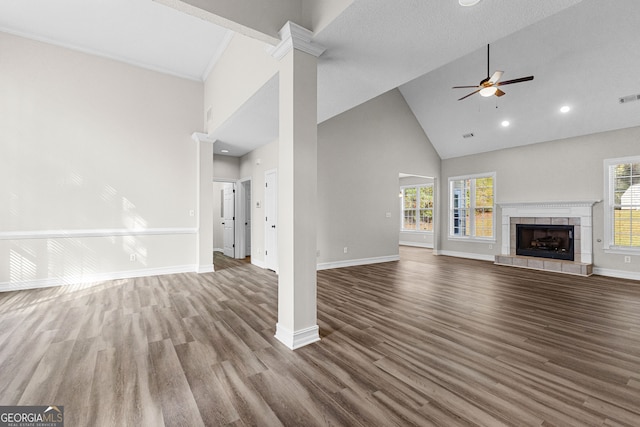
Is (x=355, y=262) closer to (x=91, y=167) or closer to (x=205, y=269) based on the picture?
(x=205, y=269)

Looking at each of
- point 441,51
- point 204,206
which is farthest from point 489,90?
point 204,206

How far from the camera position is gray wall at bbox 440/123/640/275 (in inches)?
218

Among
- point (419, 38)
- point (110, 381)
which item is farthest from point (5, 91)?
point (419, 38)

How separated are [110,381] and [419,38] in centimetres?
371

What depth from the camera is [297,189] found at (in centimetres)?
253

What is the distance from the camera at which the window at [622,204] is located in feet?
17.5

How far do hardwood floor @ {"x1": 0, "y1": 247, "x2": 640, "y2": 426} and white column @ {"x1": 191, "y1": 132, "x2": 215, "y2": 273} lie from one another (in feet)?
5.10

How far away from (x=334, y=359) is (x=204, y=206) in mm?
4544

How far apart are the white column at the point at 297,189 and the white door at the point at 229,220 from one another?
5322mm

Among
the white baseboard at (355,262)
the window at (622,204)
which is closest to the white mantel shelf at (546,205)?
the window at (622,204)

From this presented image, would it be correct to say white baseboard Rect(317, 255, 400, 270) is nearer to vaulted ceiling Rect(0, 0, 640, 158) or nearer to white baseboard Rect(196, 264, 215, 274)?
white baseboard Rect(196, 264, 215, 274)

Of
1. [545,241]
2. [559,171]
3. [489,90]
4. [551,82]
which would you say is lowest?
[545,241]

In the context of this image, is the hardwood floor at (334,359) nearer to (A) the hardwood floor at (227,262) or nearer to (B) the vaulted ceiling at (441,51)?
(A) the hardwood floor at (227,262)

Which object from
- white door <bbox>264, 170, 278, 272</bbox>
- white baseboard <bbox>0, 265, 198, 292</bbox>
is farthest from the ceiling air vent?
white baseboard <bbox>0, 265, 198, 292</bbox>
